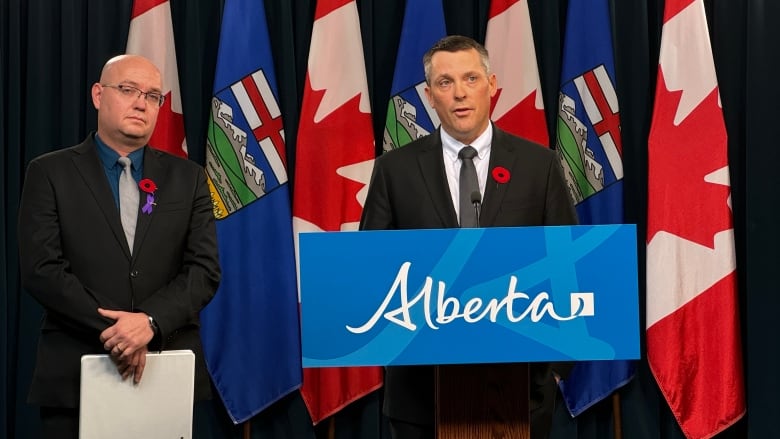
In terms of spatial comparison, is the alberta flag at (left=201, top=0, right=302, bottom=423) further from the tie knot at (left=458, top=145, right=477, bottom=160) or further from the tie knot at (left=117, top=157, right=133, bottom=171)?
the tie knot at (left=458, top=145, right=477, bottom=160)

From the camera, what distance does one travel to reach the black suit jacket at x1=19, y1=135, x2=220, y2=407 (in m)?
2.44

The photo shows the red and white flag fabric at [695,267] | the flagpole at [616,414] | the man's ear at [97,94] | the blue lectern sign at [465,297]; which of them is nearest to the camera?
the blue lectern sign at [465,297]

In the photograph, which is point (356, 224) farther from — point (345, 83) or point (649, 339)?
point (649, 339)

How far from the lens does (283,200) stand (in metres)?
4.18

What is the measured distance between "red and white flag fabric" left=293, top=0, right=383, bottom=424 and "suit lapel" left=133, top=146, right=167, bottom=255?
1.47 meters

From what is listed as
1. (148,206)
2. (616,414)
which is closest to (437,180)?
(148,206)

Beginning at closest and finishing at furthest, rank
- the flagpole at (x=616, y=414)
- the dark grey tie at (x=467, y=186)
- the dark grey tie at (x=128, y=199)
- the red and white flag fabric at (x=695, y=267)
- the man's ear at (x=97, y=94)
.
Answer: the dark grey tie at (x=467, y=186) → the dark grey tie at (x=128, y=199) → the man's ear at (x=97, y=94) → the red and white flag fabric at (x=695, y=267) → the flagpole at (x=616, y=414)

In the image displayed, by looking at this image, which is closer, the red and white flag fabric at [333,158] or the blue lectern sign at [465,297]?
the blue lectern sign at [465,297]

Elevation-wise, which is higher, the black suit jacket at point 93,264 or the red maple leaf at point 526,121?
the red maple leaf at point 526,121

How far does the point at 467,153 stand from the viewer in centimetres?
240

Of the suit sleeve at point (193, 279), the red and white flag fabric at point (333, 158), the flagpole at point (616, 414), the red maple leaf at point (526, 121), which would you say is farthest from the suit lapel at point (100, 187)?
the flagpole at point (616, 414)

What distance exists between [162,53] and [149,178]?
1686mm

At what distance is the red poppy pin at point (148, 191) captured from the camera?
257 centimetres

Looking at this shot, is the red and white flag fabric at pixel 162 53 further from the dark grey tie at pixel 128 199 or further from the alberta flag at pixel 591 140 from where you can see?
the alberta flag at pixel 591 140
